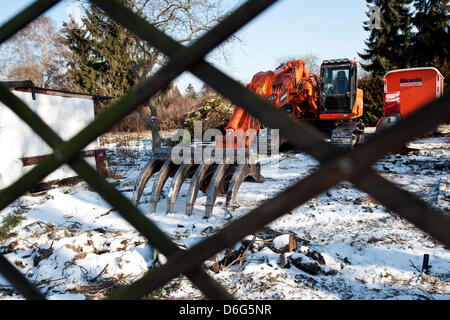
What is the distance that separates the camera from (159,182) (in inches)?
184

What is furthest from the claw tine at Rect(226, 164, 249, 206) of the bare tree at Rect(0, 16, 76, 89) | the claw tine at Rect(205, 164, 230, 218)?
the bare tree at Rect(0, 16, 76, 89)

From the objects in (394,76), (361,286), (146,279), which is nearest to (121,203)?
(146,279)

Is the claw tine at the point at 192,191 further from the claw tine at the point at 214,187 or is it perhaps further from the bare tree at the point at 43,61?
the bare tree at the point at 43,61

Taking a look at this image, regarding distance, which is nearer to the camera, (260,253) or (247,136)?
(260,253)

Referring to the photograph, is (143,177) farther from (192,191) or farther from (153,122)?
(153,122)

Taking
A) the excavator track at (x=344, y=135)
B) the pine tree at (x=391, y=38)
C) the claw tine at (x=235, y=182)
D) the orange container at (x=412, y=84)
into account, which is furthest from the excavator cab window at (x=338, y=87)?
the pine tree at (x=391, y=38)

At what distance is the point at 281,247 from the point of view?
3.10m

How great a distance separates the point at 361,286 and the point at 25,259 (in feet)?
10.8

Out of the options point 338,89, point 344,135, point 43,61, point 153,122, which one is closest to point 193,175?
point 344,135

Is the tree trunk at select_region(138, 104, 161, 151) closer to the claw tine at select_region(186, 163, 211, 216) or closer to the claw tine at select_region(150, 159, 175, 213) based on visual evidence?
the claw tine at select_region(150, 159, 175, 213)

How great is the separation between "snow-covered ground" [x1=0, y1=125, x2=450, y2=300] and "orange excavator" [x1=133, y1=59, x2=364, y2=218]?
13.7 inches

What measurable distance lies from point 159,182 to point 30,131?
12.1 feet
